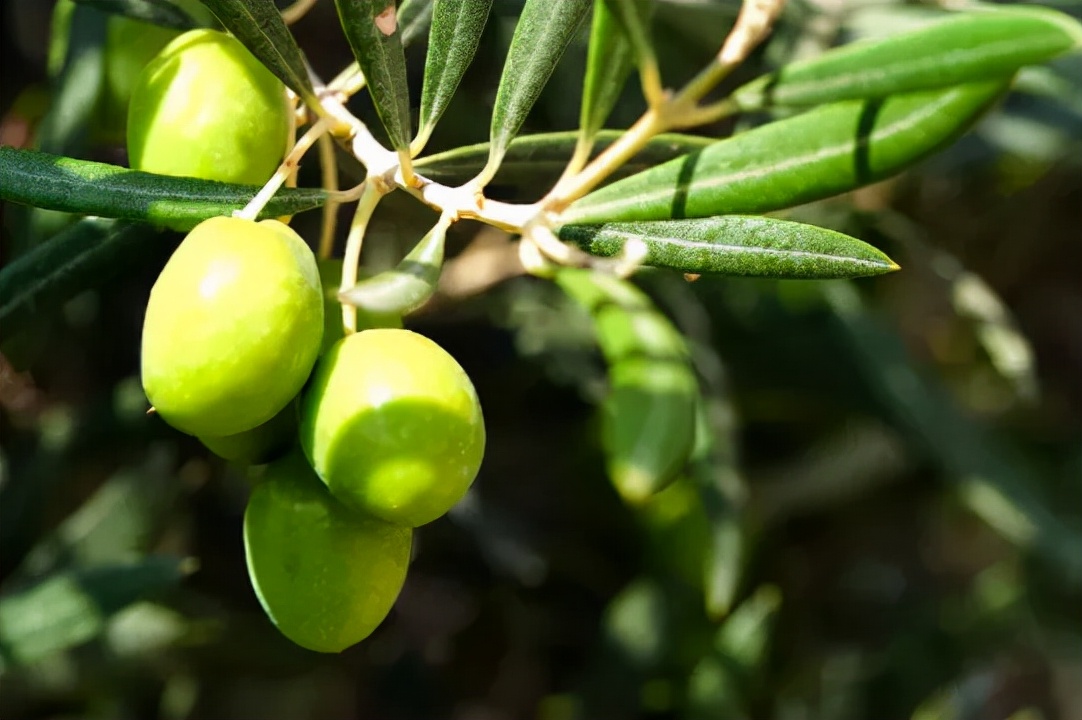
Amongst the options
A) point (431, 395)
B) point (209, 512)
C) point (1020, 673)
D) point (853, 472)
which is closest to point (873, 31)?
point (853, 472)

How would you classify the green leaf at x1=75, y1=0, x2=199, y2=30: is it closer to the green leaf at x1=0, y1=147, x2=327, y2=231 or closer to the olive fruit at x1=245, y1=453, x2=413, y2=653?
the green leaf at x1=0, y1=147, x2=327, y2=231

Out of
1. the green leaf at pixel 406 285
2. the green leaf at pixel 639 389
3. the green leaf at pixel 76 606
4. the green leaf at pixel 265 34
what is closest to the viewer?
the green leaf at pixel 406 285

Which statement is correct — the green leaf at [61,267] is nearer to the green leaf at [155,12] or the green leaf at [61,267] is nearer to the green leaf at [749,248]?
the green leaf at [155,12]

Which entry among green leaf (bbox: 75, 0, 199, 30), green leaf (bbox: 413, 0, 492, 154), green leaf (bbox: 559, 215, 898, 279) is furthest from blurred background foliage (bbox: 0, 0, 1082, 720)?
green leaf (bbox: 559, 215, 898, 279)

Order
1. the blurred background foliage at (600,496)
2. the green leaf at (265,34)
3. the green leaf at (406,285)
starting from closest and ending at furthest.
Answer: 1. the green leaf at (406,285)
2. the green leaf at (265,34)
3. the blurred background foliage at (600,496)

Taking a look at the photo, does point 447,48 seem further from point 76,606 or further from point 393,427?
point 76,606

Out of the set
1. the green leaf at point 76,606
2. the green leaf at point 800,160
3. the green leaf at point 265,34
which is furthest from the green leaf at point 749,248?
the green leaf at point 76,606

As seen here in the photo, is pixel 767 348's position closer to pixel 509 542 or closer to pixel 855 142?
pixel 509 542
